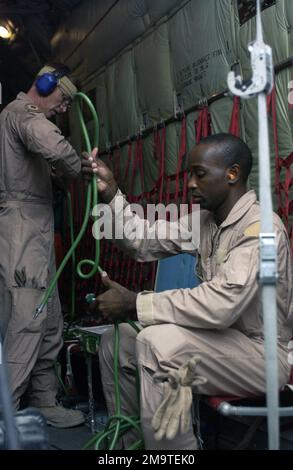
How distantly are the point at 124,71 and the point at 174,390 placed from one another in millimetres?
3354

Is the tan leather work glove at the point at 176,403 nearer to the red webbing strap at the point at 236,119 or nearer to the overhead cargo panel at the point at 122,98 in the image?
the red webbing strap at the point at 236,119

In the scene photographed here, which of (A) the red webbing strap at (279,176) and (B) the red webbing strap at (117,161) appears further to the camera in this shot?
(B) the red webbing strap at (117,161)

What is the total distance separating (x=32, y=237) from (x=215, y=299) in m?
1.50

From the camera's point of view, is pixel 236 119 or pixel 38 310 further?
pixel 236 119

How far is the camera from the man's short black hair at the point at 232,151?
8.61 ft

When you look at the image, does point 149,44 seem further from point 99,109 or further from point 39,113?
point 39,113

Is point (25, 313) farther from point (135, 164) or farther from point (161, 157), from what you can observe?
point (135, 164)

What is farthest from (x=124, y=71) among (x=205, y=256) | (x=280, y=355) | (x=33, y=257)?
(x=280, y=355)

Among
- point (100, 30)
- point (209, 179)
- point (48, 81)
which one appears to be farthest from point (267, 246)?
point (100, 30)

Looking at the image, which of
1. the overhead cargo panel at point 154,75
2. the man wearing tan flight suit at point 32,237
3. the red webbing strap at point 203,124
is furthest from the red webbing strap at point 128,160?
the man wearing tan flight suit at point 32,237

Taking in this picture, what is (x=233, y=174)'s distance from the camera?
263cm

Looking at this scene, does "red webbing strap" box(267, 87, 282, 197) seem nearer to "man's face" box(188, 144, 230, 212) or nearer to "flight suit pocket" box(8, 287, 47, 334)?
"man's face" box(188, 144, 230, 212)

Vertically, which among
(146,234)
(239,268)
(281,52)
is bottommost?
(239,268)

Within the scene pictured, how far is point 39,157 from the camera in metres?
3.60
